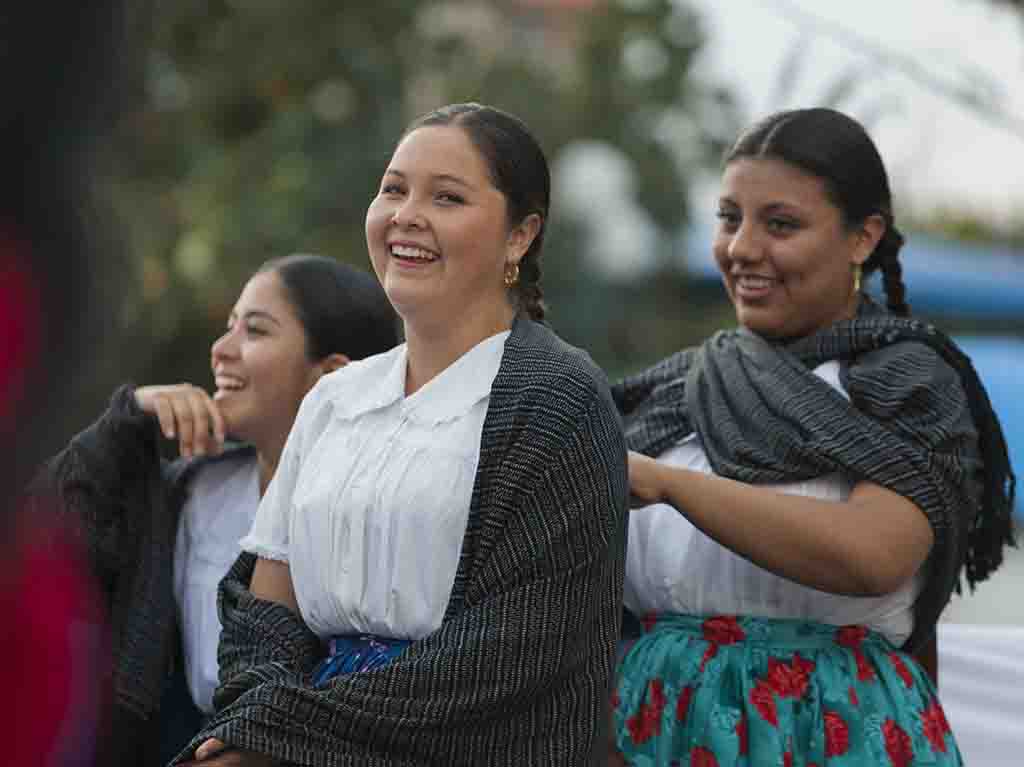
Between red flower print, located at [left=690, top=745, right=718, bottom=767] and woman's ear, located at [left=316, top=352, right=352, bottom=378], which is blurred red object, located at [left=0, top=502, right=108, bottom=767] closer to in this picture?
red flower print, located at [left=690, top=745, right=718, bottom=767]

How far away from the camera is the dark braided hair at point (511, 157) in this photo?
2.26 metres

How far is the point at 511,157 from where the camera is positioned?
89.4 inches

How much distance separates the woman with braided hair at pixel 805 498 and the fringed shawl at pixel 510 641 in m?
0.26

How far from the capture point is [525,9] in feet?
115

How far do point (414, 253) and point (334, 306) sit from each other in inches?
30.0

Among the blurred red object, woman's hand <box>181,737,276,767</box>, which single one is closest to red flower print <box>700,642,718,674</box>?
woman's hand <box>181,737,276,767</box>

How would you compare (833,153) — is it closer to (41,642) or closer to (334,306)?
(334,306)

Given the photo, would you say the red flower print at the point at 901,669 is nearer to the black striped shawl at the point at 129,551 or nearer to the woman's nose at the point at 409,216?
the woman's nose at the point at 409,216

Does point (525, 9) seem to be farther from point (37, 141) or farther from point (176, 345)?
point (37, 141)

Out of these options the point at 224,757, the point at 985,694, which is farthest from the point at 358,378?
the point at 985,694

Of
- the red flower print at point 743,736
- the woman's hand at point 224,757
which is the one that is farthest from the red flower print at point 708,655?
the woman's hand at point 224,757

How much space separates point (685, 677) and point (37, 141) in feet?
6.64

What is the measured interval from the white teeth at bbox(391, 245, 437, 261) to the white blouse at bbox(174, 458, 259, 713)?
81cm

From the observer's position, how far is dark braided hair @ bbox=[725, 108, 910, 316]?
2682 mm
